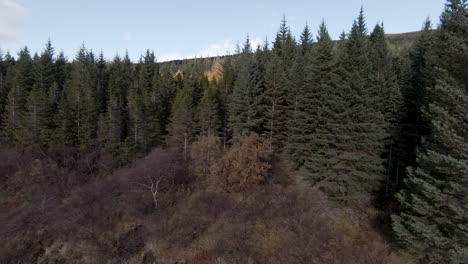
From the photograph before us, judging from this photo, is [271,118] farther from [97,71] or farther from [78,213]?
[97,71]

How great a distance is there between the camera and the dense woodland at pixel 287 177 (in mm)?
14258

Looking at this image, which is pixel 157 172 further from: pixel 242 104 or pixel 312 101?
pixel 312 101

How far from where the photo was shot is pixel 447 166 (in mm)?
13406

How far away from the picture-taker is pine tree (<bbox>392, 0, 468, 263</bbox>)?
1272cm

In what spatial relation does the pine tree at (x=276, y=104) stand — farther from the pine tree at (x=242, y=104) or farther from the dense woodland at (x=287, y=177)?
the pine tree at (x=242, y=104)

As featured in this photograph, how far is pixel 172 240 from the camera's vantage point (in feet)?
78.4

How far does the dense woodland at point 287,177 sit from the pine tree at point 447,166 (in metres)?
0.08

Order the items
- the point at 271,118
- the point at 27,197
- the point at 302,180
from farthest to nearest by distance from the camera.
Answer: the point at 27,197 → the point at 271,118 → the point at 302,180

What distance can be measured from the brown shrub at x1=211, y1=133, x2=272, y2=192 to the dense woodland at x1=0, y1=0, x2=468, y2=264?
5.4 inches

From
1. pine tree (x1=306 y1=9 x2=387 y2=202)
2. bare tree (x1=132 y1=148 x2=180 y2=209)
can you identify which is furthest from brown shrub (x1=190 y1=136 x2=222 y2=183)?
pine tree (x1=306 y1=9 x2=387 y2=202)

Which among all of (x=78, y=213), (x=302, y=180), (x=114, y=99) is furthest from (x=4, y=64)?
(x=302, y=180)

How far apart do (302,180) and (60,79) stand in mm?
71298

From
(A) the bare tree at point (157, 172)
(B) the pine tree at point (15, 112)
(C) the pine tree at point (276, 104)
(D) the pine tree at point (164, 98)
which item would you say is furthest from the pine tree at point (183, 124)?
(B) the pine tree at point (15, 112)

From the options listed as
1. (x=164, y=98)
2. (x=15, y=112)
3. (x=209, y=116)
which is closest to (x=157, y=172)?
(x=209, y=116)
